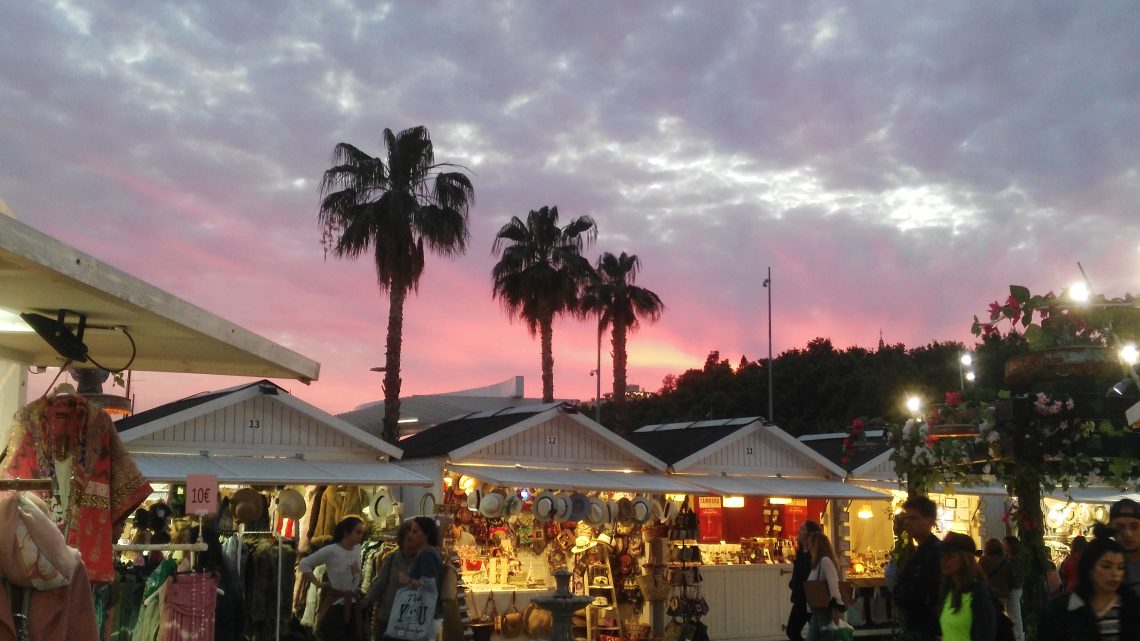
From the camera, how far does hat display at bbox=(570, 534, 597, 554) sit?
15188mm

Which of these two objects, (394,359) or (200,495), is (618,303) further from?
(200,495)

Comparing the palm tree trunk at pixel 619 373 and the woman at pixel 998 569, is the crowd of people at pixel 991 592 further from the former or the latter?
the palm tree trunk at pixel 619 373

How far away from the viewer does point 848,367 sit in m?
44.7

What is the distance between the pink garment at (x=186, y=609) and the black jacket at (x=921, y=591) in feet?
16.3

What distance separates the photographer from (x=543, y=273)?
1083 inches

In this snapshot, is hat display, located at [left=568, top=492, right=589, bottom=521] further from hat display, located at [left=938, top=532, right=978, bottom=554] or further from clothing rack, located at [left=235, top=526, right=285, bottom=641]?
hat display, located at [left=938, top=532, right=978, bottom=554]

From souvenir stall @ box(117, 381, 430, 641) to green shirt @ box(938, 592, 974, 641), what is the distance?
7.31 meters

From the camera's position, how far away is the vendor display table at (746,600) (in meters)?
16.0

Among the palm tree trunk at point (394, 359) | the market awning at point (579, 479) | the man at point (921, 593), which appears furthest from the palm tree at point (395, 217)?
the man at point (921, 593)

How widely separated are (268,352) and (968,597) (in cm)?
347

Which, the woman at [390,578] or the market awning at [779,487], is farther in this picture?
the market awning at [779,487]

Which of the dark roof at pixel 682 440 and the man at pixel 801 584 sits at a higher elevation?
the dark roof at pixel 682 440

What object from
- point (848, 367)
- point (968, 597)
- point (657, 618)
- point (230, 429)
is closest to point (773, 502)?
point (657, 618)

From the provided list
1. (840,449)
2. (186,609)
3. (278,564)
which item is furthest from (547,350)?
(186,609)
